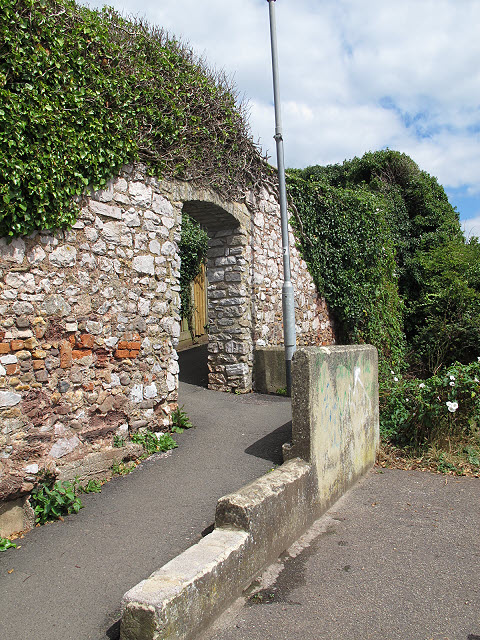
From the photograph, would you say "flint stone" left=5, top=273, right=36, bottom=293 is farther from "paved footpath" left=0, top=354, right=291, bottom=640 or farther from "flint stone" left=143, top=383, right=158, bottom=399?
"paved footpath" left=0, top=354, right=291, bottom=640

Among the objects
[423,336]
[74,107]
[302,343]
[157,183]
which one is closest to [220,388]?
[302,343]

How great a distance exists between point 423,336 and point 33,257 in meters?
9.31

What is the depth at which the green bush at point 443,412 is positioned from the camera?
5.22m

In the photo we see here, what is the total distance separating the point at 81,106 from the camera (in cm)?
418

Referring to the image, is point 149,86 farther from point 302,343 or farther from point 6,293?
point 302,343

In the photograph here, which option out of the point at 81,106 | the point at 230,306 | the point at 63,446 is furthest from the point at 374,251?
the point at 63,446

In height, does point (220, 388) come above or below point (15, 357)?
below

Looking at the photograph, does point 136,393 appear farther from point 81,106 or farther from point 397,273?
point 397,273

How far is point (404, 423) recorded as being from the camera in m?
5.59

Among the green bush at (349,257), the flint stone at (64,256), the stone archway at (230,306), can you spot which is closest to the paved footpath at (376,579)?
the flint stone at (64,256)

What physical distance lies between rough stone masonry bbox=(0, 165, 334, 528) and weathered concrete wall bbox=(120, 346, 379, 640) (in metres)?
1.85

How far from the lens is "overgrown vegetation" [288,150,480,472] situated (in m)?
9.05

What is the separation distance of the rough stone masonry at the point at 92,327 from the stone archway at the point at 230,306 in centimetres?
87

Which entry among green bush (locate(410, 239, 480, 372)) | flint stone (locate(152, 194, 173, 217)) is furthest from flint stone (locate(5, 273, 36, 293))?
green bush (locate(410, 239, 480, 372))
